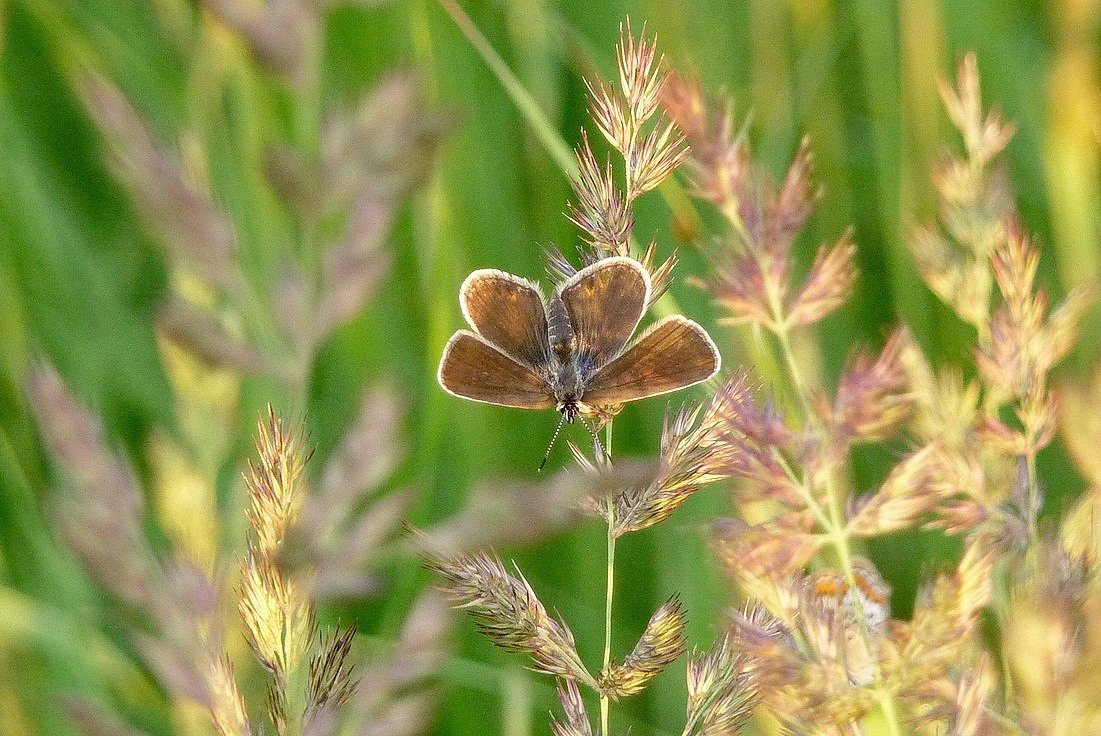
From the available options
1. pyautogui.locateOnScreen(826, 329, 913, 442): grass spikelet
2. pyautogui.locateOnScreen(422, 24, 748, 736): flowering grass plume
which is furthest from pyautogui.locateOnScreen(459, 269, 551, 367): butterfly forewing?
pyautogui.locateOnScreen(826, 329, 913, 442): grass spikelet

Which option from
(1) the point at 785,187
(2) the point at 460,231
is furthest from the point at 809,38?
(1) the point at 785,187

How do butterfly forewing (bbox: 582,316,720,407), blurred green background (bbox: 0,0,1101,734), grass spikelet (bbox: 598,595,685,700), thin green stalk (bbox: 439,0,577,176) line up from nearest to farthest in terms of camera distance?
1. grass spikelet (bbox: 598,595,685,700)
2. butterfly forewing (bbox: 582,316,720,407)
3. thin green stalk (bbox: 439,0,577,176)
4. blurred green background (bbox: 0,0,1101,734)

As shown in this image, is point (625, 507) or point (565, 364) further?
point (565, 364)

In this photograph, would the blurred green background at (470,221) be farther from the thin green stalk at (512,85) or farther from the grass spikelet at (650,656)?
the grass spikelet at (650,656)

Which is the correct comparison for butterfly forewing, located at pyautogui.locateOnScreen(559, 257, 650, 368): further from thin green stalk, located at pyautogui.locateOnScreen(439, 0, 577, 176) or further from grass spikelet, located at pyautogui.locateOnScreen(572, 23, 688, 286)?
thin green stalk, located at pyautogui.locateOnScreen(439, 0, 577, 176)

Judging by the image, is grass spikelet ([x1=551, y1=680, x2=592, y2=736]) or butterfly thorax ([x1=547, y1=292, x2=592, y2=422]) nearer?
grass spikelet ([x1=551, y1=680, x2=592, y2=736])

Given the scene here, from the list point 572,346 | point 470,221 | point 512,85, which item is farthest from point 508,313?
point 470,221

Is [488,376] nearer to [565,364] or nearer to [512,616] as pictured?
[565,364]
